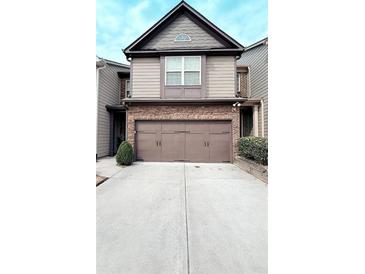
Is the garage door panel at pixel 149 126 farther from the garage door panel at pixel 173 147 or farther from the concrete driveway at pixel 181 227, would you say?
the concrete driveway at pixel 181 227

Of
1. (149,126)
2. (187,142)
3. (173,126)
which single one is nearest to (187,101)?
(173,126)

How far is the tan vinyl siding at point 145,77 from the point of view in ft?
25.8

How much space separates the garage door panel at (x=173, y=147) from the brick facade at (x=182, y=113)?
0.81 meters

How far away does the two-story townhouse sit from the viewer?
24.8 feet

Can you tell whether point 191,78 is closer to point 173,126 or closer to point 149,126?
point 173,126

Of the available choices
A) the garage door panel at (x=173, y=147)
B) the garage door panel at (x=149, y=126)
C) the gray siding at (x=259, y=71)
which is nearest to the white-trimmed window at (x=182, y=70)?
the garage door panel at (x=149, y=126)

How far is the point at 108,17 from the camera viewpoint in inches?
79.5

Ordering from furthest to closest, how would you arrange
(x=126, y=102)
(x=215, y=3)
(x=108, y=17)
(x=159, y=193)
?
(x=126, y=102) → (x=159, y=193) → (x=215, y=3) → (x=108, y=17)

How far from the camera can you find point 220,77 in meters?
7.83

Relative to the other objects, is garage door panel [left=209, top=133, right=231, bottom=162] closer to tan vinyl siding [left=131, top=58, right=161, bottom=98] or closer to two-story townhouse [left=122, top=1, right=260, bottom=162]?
two-story townhouse [left=122, top=1, right=260, bottom=162]
